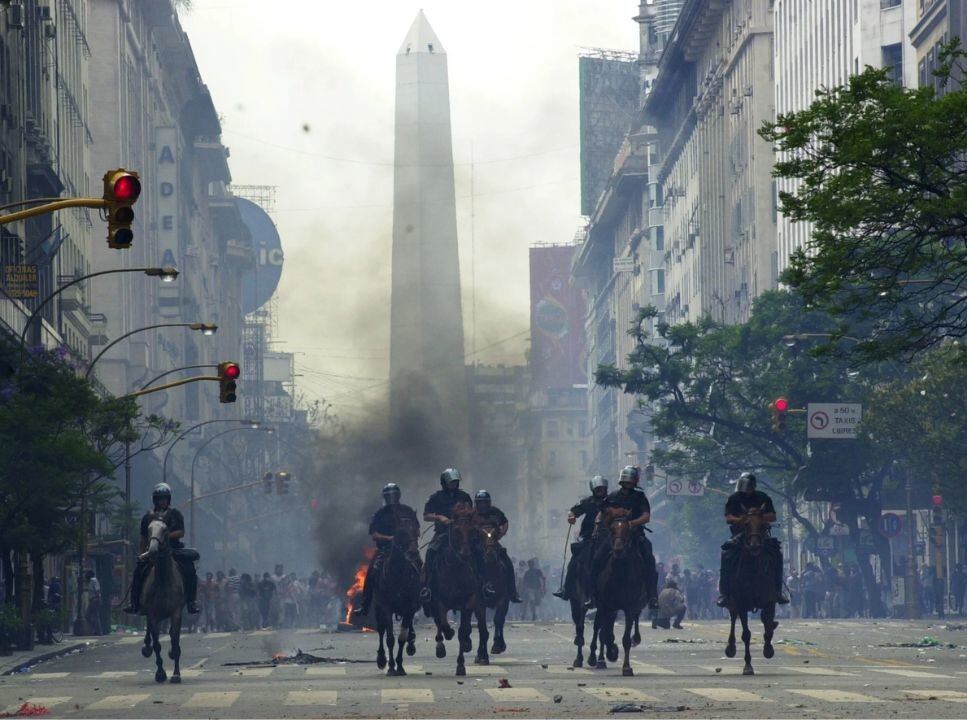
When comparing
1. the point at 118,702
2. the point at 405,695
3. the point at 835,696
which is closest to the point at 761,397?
the point at 405,695

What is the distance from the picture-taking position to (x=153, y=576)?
28406mm

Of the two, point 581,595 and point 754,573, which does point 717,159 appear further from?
point 754,573

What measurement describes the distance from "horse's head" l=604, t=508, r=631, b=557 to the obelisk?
10603cm

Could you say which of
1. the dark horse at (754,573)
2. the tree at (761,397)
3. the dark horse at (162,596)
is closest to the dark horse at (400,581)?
the dark horse at (162,596)

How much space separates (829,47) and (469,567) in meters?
75.5

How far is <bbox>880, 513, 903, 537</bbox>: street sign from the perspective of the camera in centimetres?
7069

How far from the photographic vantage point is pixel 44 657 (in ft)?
133

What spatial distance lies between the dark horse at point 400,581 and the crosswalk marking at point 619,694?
4.25 metres

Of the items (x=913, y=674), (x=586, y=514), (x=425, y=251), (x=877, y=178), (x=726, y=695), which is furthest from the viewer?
(x=425, y=251)

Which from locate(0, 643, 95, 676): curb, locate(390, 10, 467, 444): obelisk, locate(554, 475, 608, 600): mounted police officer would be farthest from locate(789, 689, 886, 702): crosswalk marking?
locate(390, 10, 467, 444): obelisk

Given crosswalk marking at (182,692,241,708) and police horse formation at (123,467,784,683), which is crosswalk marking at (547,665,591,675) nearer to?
police horse formation at (123,467,784,683)

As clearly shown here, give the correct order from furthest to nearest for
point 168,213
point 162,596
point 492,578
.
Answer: point 168,213, point 492,578, point 162,596

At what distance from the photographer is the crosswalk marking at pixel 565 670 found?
28.2 m

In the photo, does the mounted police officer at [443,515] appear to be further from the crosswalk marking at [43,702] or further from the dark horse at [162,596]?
the crosswalk marking at [43,702]
